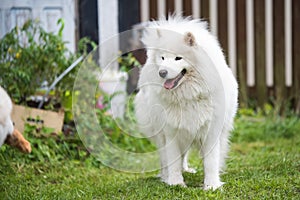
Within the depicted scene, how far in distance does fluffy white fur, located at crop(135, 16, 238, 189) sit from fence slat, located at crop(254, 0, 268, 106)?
3265 mm

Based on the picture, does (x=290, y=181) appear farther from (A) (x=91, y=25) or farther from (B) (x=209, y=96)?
(A) (x=91, y=25)

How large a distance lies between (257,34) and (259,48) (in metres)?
0.18

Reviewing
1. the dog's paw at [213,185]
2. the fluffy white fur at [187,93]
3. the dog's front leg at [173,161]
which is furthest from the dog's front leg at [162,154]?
the dog's paw at [213,185]

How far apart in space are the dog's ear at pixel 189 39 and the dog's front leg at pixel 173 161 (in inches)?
27.5

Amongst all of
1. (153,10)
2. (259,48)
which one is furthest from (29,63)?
(259,48)

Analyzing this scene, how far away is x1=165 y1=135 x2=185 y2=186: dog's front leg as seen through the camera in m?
3.90

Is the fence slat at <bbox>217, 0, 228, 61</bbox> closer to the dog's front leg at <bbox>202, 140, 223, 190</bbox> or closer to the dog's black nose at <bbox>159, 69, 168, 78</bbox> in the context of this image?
the dog's front leg at <bbox>202, 140, 223, 190</bbox>

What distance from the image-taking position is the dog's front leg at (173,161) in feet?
12.8

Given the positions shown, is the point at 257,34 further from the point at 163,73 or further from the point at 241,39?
the point at 163,73

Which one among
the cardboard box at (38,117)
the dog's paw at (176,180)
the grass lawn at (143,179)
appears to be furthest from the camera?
the cardboard box at (38,117)

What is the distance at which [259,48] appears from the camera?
23.7 feet

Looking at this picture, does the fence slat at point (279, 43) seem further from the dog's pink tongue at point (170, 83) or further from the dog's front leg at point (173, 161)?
the dog's pink tongue at point (170, 83)

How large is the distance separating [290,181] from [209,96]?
0.78m

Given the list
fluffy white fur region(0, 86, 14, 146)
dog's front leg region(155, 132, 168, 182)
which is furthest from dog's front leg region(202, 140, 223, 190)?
fluffy white fur region(0, 86, 14, 146)
